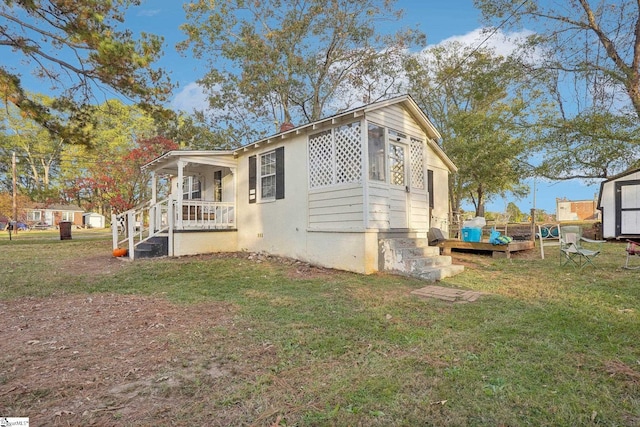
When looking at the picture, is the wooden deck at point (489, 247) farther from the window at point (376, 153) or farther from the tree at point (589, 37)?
the tree at point (589, 37)

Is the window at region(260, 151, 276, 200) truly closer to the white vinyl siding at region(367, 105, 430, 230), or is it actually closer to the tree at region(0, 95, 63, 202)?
the white vinyl siding at region(367, 105, 430, 230)

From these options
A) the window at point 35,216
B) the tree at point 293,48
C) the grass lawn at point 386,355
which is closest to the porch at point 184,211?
the grass lawn at point 386,355

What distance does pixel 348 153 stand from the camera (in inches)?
298

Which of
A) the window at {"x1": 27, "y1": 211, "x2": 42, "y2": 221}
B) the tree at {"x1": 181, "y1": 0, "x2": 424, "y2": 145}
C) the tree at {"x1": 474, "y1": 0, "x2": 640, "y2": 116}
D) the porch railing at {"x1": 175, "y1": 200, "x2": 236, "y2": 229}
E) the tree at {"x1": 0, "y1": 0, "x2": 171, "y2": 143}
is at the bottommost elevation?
the porch railing at {"x1": 175, "y1": 200, "x2": 236, "y2": 229}

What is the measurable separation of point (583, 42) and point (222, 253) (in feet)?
43.0

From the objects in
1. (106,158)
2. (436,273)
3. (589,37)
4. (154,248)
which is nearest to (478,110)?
(589,37)

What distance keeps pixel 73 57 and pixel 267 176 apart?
496 cm

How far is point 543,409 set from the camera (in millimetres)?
2133

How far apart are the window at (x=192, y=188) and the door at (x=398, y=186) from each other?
7511 millimetres

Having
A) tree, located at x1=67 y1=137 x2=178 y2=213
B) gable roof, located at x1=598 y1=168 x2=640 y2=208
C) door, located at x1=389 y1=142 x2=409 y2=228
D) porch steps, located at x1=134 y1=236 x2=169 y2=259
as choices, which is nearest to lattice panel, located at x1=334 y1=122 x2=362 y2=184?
door, located at x1=389 y1=142 x2=409 y2=228

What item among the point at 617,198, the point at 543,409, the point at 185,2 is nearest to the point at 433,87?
the point at 617,198

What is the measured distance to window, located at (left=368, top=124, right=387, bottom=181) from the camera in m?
7.58

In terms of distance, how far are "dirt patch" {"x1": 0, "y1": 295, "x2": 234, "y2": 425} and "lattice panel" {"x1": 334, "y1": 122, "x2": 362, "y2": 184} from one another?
4.06 metres

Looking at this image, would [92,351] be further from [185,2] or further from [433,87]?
[433,87]
